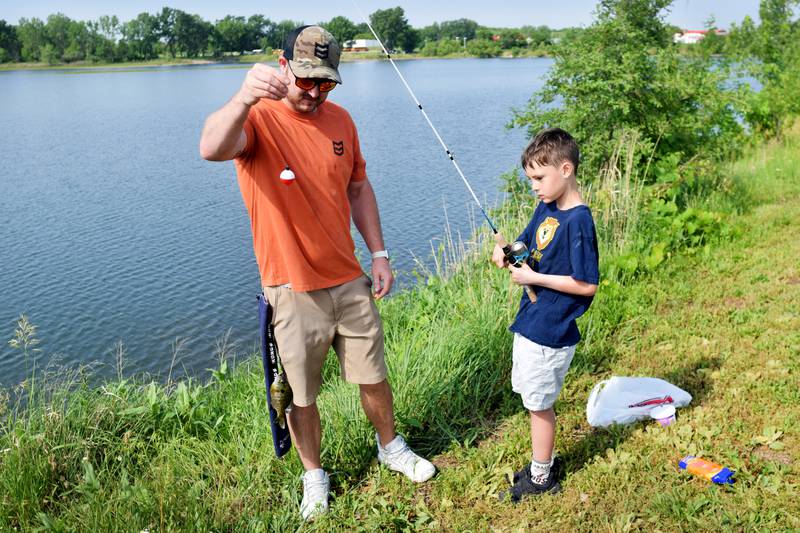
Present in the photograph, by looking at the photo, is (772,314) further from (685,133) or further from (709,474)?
(685,133)

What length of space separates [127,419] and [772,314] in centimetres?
422

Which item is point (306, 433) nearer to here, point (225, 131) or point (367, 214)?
point (367, 214)

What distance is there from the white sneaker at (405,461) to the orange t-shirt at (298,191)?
2.93 feet

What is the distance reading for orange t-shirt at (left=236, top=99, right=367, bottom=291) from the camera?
8.60ft

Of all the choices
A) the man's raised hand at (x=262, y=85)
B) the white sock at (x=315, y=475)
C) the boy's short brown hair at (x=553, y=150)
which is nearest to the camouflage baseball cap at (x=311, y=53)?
the man's raised hand at (x=262, y=85)

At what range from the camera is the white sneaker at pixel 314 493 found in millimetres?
2896

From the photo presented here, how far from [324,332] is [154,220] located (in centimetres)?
976

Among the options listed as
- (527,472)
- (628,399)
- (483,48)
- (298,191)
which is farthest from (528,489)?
(483,48)

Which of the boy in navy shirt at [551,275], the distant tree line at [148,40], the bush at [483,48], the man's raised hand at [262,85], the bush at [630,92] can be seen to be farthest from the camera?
the bush at [483,48]

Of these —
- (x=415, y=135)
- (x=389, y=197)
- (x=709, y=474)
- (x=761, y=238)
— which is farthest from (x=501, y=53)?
(x=709, y=474)

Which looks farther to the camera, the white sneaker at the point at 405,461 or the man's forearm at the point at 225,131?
the white sneaker at the point at 405,461

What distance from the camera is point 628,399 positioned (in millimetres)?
3502

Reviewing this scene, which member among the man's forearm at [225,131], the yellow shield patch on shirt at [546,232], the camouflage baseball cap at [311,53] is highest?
the camouflage baseball cap at [311,53]

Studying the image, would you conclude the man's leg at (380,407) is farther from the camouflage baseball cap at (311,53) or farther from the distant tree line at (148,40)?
the distant tree line at (148,40)
